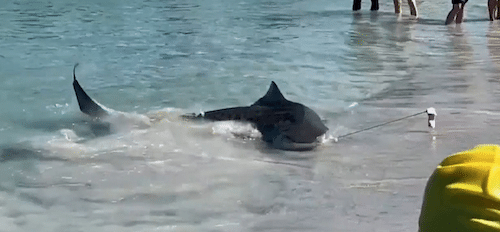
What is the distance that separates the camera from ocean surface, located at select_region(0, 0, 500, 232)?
3709 millimetres

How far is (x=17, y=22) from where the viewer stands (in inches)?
546

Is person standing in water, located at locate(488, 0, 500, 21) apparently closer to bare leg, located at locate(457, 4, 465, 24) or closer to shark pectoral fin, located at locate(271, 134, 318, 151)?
bare leg, located at locate(457, 4, 465, 24)

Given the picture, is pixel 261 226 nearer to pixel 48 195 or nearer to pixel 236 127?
pixel 48 195

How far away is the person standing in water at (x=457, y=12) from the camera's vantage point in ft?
40.9

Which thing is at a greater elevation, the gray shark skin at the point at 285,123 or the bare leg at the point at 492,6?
the gray shark skin at the point at 285,123

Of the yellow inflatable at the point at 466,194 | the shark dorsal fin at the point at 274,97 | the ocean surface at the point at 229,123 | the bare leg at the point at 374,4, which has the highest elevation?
the yellow inflatable at the point at 466,194

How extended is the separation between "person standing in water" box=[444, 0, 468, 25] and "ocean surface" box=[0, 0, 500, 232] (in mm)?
180

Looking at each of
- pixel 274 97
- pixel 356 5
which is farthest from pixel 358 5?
pixel 274 97

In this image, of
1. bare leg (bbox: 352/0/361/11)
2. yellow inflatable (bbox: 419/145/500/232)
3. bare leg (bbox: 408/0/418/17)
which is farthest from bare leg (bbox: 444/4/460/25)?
yellow inflatable (bbox: 419/145/500/232)

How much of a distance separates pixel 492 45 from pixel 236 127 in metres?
6.42

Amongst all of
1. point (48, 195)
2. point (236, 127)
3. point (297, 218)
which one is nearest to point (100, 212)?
point (48, 195)

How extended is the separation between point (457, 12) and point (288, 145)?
8.88 metres

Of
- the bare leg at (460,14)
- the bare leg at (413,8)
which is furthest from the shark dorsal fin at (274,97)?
the bare leg at (413,8)

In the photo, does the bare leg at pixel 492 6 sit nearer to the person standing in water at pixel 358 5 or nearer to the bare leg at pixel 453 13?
the bare leg at pixel 453 13
